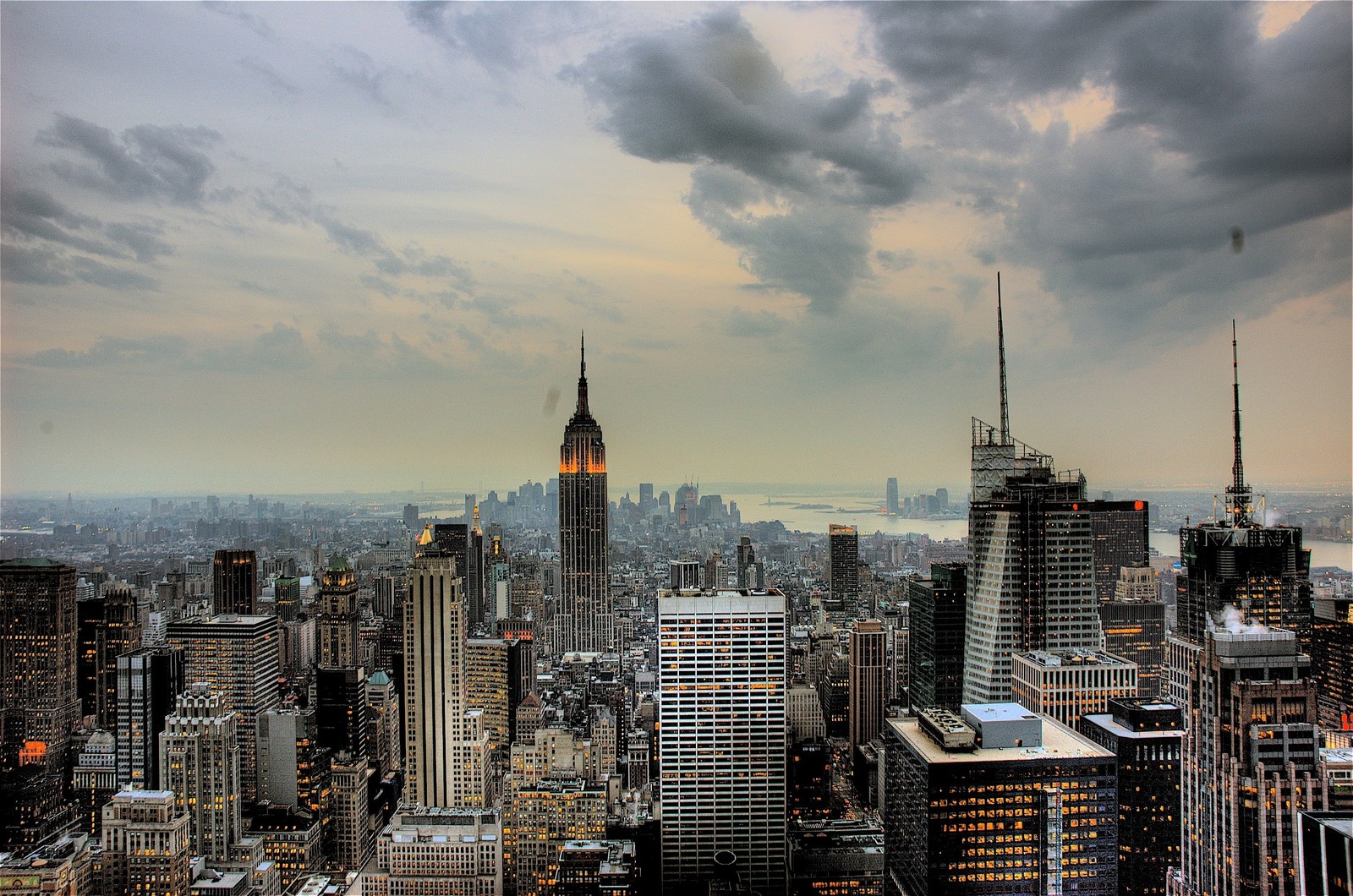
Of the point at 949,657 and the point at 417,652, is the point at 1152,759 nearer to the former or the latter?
the point at 949,657

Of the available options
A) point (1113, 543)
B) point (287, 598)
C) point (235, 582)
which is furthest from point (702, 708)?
point (287, 598)

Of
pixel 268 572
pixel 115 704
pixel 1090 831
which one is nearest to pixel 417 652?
pixel 268 572

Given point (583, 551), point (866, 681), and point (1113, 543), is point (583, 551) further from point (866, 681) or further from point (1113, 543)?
point (1113, 543)

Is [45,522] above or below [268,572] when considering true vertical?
above

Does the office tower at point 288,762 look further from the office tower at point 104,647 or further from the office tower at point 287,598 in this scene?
the office tower at point 287,598

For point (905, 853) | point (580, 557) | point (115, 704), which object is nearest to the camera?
point (905, 853)

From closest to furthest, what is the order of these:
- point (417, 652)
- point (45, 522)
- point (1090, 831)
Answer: point (1090, 831) → point (45, 522) → point (417, 652)

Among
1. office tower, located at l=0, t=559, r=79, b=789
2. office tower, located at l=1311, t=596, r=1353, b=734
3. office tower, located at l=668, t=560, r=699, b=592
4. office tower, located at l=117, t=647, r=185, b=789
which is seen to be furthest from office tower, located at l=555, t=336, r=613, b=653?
office tower, located at l=1311, t=596, r=1353, b=734
